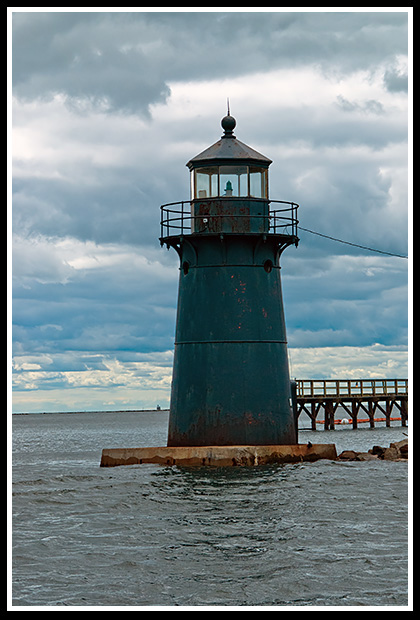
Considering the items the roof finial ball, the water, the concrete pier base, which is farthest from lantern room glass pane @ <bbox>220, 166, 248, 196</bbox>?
the water

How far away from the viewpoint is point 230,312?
22.0 m

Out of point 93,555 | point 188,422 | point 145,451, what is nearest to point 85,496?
point 145,451

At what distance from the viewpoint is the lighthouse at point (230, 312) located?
21906 mm

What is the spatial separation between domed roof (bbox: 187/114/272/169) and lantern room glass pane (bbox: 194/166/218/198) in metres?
0.18

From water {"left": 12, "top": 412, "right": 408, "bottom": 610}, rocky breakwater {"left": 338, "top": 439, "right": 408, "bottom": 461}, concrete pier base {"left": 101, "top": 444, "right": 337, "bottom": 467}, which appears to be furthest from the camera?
rocky breakwater {"left": 338, "top": 439, "right": 408, "bottom": 461}

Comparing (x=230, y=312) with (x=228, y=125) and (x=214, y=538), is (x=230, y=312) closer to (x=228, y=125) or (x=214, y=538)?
(x=228, y=125)

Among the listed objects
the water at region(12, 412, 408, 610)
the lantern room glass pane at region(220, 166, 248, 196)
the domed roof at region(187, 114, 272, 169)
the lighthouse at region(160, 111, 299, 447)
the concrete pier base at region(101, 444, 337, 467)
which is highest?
the domed roof at region(187, 114, 272, 169)

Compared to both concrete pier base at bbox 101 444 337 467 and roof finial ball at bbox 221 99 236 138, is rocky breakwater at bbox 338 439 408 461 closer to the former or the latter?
concrete pier base at bbox 101 444 337 467

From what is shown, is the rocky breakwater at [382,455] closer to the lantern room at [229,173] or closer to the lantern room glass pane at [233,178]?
the lantern room at [229,173]

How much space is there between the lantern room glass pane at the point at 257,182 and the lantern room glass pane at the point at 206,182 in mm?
860

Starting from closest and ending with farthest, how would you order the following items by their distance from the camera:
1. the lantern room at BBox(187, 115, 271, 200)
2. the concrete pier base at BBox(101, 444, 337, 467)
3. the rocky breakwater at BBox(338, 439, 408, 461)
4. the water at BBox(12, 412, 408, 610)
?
the water at BBox(12, 412, 408, 610), the concrete pier base at BBox(101, 444, 337, 467), the lantern room at BBox(187, 115, 271, 200), the rocky breakwater at BBox(338, 439, 408, 461)

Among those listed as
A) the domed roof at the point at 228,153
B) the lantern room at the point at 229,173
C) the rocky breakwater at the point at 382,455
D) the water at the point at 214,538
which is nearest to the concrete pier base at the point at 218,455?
the water at the point at 214,538

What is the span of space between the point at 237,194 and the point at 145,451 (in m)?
6.58

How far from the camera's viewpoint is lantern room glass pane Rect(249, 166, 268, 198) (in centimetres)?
2275
